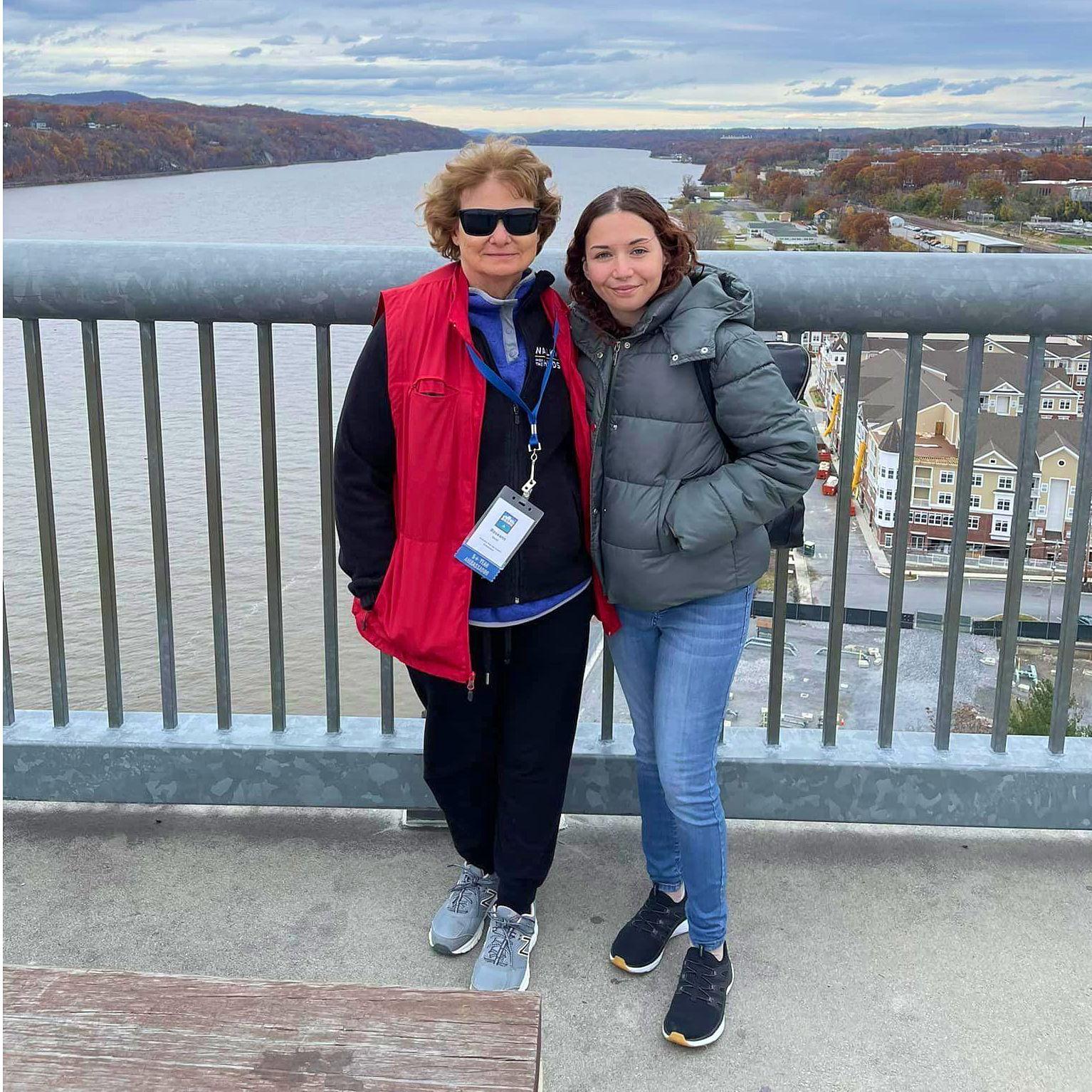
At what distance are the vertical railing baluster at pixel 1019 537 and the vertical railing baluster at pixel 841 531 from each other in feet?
1.01

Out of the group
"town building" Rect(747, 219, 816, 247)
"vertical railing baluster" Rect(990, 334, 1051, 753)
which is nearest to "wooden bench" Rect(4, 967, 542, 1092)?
"vertical railing baluster" Rect(990, 334, 1051, 753)

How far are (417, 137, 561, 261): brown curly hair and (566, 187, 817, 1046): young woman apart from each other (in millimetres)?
87

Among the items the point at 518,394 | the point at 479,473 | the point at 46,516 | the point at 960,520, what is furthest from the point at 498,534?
the point at 46,516

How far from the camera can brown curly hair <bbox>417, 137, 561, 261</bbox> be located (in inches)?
75.7

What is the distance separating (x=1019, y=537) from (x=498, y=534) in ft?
3.31

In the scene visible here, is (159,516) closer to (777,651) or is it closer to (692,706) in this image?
(692,706)

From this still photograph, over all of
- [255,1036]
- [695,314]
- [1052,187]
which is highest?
[1052,187]

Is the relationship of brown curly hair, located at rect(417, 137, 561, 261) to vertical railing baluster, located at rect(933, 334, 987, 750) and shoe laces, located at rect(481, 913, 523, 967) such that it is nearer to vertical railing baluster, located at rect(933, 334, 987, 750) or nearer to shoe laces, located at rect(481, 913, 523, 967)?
vertical railing baluster, located at rect(933, 334, 987, 750)

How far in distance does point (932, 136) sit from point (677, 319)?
7135 centimetres

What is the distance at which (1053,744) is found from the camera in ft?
8.11

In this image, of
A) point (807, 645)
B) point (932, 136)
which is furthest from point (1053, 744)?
Result: point (932, 136)

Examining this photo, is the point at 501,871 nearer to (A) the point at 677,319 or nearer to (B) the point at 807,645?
(A) the point at 677,319

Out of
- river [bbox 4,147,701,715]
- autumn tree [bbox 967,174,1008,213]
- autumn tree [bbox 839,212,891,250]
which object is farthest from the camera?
autumn tree [bbox 839,212,891,250]

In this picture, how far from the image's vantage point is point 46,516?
2.45m
